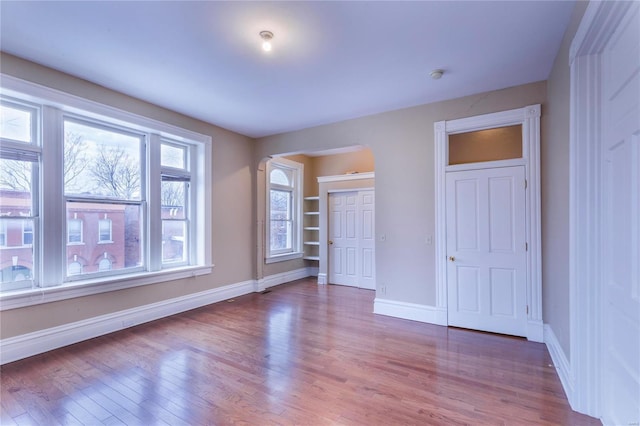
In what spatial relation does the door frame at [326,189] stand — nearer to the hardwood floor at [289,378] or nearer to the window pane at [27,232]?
the hardwood floor at [289,378]

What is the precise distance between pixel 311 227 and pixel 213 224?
273 centimetres

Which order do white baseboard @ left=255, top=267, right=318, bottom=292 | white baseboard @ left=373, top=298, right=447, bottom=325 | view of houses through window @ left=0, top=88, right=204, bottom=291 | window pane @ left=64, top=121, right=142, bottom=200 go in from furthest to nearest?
1. white baseboard @ left=255, top=267, right=318, bottom=292
2. white baseboard @ left=373, top=298, right=447, bottom=325
3. window pane @ left=64, top=121, right=142, bottom=200
4. view of houses through window @ left=0, top=88, right=204, bottom=291

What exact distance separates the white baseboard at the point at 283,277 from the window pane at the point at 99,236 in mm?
2217

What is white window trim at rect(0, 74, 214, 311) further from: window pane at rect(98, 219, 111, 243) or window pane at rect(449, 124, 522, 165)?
window pane at rect(449, 124, 522, 165)

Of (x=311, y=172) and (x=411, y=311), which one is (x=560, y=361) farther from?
(x=311, y=172)

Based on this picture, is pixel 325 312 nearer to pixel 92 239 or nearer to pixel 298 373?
pixel 298 373

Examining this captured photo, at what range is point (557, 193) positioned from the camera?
2.72m

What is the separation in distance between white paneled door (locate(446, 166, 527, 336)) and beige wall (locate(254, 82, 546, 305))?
0.93 ft

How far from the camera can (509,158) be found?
3.62 m

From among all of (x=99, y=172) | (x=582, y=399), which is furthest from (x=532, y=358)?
(x=99, y=172)

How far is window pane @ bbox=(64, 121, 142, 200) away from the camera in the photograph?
132 inches

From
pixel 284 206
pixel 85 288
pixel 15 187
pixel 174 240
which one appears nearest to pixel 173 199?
pixel 174 240

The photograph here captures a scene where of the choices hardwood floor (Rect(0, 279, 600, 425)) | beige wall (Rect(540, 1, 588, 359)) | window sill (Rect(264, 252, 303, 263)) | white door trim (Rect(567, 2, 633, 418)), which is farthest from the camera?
window sill (Rect(264, 252, 303, 263))

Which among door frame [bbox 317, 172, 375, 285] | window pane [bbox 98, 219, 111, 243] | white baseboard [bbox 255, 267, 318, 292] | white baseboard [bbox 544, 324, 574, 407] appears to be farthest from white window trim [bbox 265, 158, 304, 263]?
white baseboard [bbox 544, 324, 574, 407]
